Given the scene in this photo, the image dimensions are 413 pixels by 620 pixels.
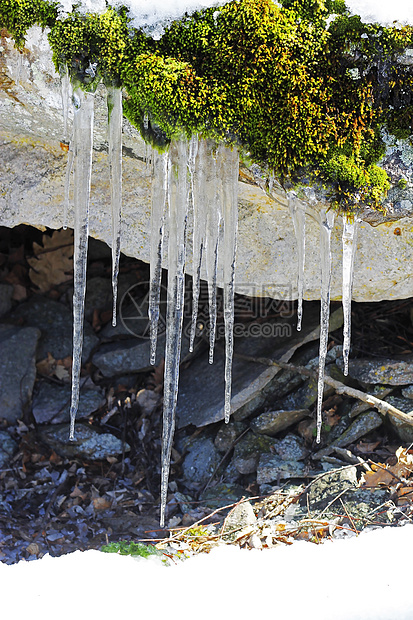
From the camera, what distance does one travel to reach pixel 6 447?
Result: 4.49 meters

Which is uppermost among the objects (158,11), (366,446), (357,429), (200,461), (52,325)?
(158,11)

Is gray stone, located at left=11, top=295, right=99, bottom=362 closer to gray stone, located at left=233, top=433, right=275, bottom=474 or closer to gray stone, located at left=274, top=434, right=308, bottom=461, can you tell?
gray stone, located at left=233, top=433, right=275, bottom=474

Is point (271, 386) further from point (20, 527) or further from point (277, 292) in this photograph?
point (20, 527)

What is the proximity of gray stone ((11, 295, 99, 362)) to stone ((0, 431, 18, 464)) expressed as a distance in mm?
881

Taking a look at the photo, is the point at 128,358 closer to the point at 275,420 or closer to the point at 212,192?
the point at 275,420

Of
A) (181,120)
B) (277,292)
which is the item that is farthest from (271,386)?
(181,120)

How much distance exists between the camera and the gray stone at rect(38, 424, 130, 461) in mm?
4492

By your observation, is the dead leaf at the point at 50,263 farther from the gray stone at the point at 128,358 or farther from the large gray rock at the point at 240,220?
the large gray rock at the point at 240,220

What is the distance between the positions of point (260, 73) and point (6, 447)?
139 inches

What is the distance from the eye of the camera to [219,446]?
4.37 metres

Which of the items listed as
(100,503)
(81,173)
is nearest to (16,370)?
(100,503)

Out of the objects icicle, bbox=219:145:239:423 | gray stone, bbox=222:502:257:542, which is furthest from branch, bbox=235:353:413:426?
icicle, bbox=219:145:239:423

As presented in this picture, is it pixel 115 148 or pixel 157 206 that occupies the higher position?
pixel 115 148

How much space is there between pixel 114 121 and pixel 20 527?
2.85m
